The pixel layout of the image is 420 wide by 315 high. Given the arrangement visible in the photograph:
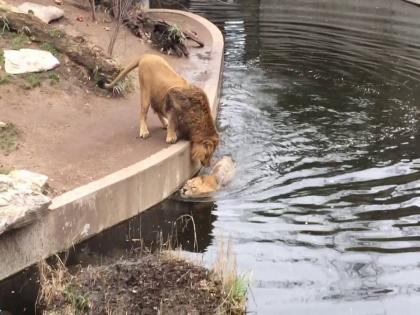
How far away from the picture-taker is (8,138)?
8375 mm

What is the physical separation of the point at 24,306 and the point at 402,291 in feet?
11.3

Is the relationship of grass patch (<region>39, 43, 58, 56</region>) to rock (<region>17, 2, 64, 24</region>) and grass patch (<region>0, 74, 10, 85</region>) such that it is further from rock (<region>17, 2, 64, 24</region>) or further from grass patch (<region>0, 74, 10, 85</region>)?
rock (<region>17, 2, 64, 24</region>)

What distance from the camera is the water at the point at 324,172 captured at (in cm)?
669

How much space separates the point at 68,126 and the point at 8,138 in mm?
1066

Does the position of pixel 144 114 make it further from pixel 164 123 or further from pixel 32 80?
pixel 32 80

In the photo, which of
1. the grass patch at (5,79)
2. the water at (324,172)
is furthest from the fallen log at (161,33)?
the grass patch at (5,79)

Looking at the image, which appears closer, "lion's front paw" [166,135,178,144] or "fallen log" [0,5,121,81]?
"lion's front paw" [166,135,178,144]

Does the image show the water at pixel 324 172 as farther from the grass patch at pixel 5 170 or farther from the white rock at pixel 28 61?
the white rock at pixel 28 61

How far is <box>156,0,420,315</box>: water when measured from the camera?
263 inches

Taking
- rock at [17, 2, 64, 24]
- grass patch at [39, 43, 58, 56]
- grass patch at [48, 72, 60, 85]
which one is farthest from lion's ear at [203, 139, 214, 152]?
rock at [17, 2, 64, 24]

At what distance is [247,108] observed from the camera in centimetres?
1241

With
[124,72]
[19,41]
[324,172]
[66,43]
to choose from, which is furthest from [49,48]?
[324,172]

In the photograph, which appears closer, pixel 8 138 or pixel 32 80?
pixel 8 138

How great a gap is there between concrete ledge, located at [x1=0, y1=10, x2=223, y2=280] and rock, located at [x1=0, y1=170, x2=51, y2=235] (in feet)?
0.52
